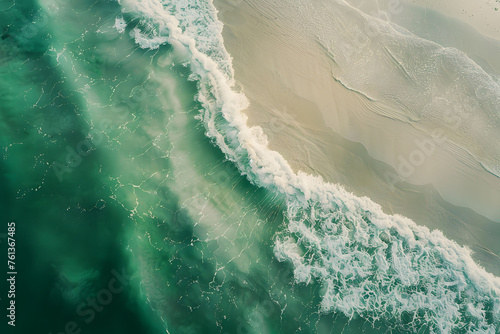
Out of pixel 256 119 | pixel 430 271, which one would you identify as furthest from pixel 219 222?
pixel 430 271

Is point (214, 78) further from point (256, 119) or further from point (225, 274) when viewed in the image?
point (225, 274)

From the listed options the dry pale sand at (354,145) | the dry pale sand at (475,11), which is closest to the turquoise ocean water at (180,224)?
the dry pale sand at (354,145)

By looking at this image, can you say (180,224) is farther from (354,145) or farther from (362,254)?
(354,145)

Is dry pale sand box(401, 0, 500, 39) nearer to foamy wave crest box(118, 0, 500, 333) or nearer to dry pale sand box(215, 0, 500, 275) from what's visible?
dry pale sand box(215, 0, 500, 275)

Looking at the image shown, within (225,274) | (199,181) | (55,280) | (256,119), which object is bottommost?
(55,280)

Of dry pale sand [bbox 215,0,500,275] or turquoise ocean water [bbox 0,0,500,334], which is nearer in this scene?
turquoise ocean water [bbox 0,0,500,334]

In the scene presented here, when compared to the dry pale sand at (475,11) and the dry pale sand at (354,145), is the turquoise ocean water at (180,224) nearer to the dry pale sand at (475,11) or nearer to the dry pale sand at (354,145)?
the dry pale sand at (354,145)

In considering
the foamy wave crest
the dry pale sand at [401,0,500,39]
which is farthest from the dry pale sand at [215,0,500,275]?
the dry pale sand at [401,0,500,39]
